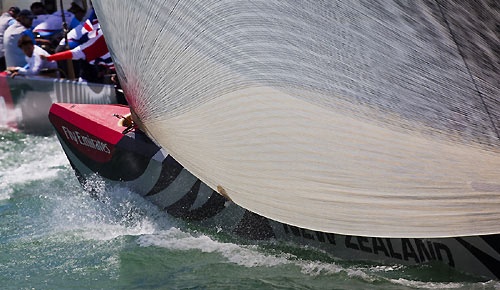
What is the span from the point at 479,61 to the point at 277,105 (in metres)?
0.78

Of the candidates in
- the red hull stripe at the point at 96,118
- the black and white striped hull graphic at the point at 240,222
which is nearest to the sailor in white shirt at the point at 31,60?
the red hull stripe at the point at 96,118

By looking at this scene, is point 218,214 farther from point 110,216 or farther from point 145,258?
point 110,216

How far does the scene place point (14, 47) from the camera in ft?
31.5

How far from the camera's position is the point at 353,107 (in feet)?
8.50

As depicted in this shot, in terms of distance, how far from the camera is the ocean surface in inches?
133

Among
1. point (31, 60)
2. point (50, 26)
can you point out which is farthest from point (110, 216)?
point (50, 26)

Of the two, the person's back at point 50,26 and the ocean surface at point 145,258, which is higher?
A: the ocean surface at point 145,258

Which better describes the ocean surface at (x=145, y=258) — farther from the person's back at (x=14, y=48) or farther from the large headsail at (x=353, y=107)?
the person's back at (x=14, y=48)

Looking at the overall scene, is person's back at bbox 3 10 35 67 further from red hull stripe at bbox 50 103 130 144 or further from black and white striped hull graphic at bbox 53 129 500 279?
black and white striped hull graphic at bbox 53 129 500 279

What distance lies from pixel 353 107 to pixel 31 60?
7.38 meters

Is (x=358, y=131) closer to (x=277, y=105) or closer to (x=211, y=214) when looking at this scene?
(x=277, y=105)

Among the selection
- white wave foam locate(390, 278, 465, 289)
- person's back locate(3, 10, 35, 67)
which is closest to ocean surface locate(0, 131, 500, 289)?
white wave foam locate(390, 278, 465, 289)

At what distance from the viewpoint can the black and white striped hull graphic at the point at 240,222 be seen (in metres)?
3.18

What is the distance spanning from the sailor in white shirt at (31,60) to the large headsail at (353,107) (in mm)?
6337
